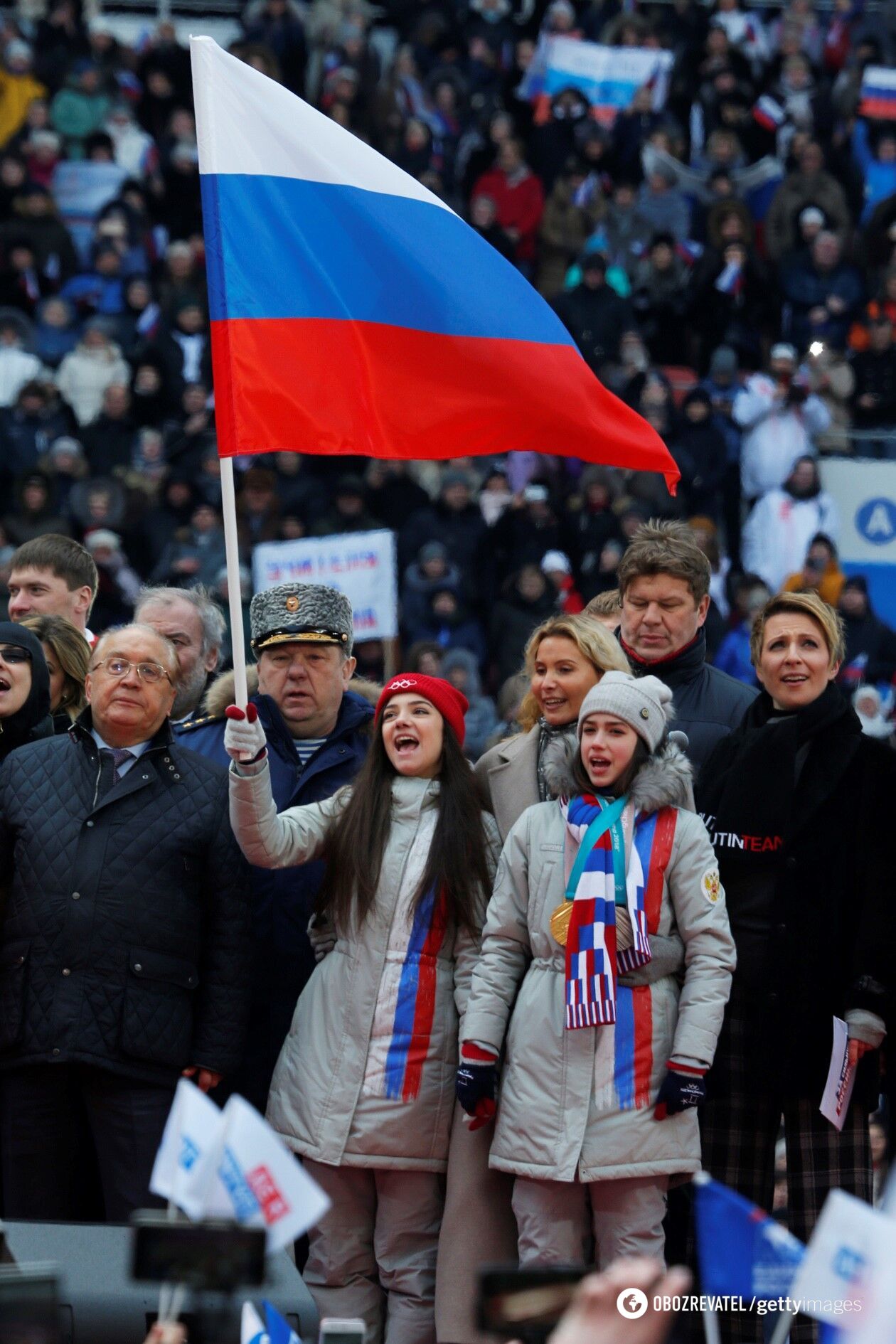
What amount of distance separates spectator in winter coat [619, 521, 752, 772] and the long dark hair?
0.72m

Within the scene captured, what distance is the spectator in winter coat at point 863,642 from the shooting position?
12352mm

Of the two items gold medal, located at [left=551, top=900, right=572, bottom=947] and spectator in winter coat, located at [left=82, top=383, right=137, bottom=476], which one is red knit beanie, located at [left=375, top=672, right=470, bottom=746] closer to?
gold medal, located at [left=551, top=900, right=572, bottom=947]

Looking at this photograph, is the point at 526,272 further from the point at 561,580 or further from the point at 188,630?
the point at 188,630

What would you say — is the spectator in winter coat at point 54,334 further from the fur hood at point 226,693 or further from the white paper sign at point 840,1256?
the white paper sign at point 840,1256

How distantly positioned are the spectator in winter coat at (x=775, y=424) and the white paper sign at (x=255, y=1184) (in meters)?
11.2

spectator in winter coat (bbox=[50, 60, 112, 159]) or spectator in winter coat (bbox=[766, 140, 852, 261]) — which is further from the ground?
spectator in winter coat (bbox=[50, 60, 112, 159])

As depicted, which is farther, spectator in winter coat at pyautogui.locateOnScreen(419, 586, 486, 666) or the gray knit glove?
spectator in winter coat at pyautogui.locateOnScreen(419, 586, 486, 666)

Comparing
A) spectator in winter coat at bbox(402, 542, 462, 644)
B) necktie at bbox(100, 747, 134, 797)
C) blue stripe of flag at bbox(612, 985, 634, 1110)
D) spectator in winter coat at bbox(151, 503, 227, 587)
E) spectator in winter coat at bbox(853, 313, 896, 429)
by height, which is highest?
spectator in winter coat at bbox(853, 313, 896, 429)

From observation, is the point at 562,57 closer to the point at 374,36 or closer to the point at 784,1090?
the point at 374,36

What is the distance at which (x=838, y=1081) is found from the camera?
4.76 meters

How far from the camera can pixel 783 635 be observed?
4969 millimetres

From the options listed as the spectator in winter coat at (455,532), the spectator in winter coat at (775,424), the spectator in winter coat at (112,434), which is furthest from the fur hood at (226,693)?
the spectator in winter coat at (775,424)

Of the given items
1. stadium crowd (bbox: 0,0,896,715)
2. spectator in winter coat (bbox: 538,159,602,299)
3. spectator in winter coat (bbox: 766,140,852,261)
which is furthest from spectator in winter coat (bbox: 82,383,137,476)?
spectator in winter coat (bbox: 766,140,852,261)

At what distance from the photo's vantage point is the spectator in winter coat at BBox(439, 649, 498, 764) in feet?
35.9
